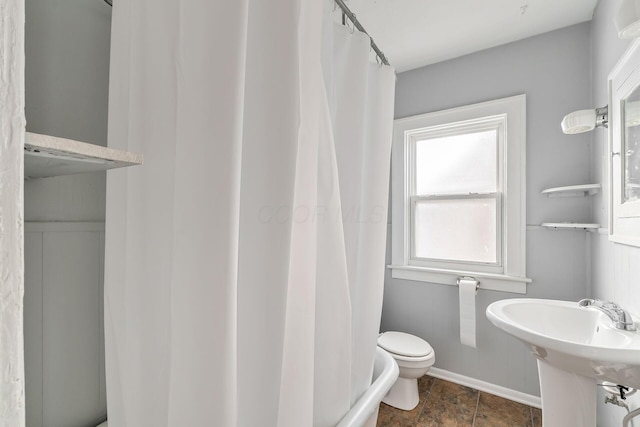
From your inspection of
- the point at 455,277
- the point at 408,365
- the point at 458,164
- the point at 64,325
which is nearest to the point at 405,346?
the point at 408,365

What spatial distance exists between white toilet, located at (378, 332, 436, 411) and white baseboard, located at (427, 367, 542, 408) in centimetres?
35

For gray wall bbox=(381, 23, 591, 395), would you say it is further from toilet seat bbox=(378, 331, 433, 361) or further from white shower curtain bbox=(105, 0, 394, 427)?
white shower curtain bbox=(105, 0, 394, 427)

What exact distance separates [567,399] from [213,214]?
150cm

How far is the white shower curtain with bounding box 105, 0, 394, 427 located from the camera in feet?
1.91

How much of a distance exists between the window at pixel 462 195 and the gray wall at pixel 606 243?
0.36m

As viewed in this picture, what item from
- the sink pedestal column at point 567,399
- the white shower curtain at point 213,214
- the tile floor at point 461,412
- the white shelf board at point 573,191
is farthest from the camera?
the tile floor at point 461,412

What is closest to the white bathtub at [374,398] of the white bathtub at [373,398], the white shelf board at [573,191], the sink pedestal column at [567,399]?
the white bathtub at [373,398]

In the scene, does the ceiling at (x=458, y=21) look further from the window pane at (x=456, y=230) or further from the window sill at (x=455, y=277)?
the window sill at (x=455, y=277)

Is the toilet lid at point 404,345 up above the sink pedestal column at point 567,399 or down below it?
below

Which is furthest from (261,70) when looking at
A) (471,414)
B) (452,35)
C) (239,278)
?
(471,414)

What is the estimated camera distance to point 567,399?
1145 mm

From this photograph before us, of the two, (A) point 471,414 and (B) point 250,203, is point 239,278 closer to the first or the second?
(B) point 250,203

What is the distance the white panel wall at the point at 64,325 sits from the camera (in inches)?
30.3

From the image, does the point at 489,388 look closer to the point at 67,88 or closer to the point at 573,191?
the point at 573,191
